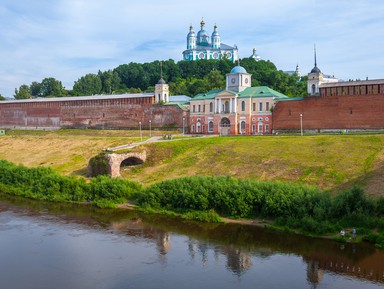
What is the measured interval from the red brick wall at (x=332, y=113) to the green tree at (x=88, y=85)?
51.2m

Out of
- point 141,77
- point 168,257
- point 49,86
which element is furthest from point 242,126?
point 49,86

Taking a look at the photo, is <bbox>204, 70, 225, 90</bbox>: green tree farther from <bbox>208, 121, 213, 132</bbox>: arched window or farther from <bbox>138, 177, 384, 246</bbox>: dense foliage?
<bbox>138, 177, 384, 246</bbox>: dense foliage

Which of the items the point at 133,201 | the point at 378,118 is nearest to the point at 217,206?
the point at 133,201

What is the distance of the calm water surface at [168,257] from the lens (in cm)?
1641

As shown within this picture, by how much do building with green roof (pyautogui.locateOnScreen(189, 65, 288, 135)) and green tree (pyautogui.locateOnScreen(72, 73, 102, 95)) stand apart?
41918 millimetres

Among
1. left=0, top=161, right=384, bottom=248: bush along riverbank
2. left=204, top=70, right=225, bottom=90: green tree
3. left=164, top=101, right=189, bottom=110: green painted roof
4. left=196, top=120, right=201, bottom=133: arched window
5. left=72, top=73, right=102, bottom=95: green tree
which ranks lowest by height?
left=0, top=161, right=384, bottom=248: bush along riverbank

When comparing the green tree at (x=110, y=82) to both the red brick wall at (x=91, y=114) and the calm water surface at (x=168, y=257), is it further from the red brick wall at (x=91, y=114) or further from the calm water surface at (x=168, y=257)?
the calm water surface at (x=168, y=257)

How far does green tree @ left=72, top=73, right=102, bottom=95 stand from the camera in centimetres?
8756

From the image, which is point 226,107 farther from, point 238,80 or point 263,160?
point 263,160

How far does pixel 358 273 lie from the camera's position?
56.3 feet

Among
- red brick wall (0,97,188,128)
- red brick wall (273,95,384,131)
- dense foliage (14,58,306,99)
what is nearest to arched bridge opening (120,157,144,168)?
red brick wall (273,95,384,131)

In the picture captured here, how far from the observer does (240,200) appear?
933 inches

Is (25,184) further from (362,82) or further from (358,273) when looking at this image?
(362,82)

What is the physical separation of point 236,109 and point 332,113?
978 cm
